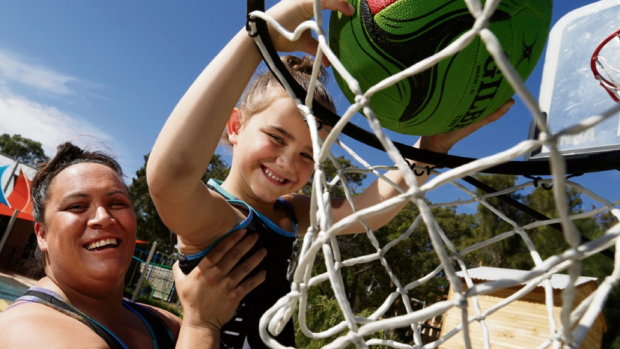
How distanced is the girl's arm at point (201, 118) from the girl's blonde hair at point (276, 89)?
40cm

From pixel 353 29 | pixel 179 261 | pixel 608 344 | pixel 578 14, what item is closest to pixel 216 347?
pixel 179 261

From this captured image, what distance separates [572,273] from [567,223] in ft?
0.28

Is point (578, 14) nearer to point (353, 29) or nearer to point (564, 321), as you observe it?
point (353, 29)

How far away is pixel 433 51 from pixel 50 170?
1576mm

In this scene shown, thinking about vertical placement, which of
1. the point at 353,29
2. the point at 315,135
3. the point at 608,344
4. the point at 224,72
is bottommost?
the point at 315,135

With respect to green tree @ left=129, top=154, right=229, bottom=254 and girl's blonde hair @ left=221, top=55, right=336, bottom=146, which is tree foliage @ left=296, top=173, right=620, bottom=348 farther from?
girl's blonde hair @ left=221, top=55, right=336, bottom=146

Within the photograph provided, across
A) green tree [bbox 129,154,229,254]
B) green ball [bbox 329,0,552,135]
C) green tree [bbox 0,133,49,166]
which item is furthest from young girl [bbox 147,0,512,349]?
green tree [bbox 0,133,49,166]

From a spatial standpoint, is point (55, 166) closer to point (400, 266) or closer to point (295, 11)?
point (295, 11)

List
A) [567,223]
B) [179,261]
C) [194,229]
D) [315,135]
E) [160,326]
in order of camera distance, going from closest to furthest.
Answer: [567,223] → [315,135] → [194,229] → [179,261] → [160,326]

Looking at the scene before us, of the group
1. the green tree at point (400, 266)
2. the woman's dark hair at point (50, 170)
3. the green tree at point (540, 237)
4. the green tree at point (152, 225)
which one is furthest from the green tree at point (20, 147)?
the woman's dark hair at point (50, 170)

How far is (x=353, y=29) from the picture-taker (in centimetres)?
130

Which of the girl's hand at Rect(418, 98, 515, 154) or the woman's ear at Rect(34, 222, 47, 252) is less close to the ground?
the girl's hand at Rect(418, 98, 515, 154)

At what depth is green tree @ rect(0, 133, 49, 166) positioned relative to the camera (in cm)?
4754

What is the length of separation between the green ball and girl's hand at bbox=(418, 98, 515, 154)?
0.14 meters
